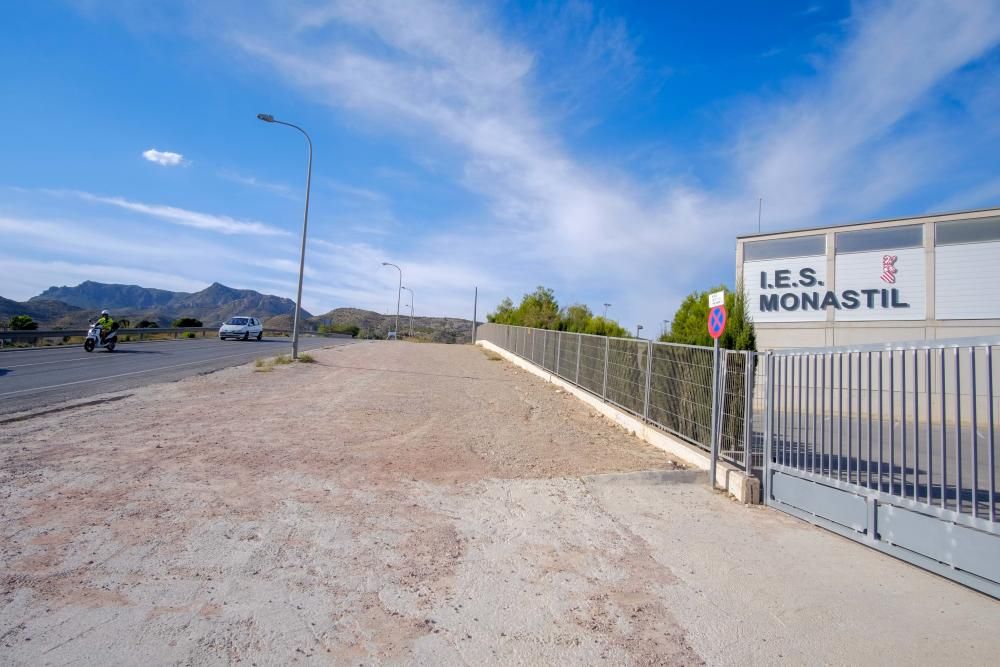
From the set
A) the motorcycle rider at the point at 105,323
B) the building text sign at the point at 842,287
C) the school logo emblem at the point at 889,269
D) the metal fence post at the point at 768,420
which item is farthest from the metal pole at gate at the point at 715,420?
the motorcycle rider at the point at 105,323

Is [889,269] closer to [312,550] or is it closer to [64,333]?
[312,550]

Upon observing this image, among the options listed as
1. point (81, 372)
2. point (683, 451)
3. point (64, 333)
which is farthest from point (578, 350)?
point (64, 333)

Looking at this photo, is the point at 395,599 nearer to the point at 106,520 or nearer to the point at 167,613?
the point at 167,613

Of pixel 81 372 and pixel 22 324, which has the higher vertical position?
pixel 22 324

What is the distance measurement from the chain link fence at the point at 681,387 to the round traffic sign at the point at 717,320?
11.0 inches

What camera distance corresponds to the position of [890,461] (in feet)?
15.1

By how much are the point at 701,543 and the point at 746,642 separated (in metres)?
1.74

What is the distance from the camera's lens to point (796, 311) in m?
18.3

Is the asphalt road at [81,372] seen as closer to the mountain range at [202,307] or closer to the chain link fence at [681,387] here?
the chain link fence at [681,387]

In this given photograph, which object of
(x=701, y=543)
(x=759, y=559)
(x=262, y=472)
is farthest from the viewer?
(x=262, y=472)

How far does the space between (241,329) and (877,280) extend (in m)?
37.6

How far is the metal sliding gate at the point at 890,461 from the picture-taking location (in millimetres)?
4035

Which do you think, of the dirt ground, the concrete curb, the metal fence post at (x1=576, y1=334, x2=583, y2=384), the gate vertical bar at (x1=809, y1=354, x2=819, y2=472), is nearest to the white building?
the metal fence post at (x1=576, y1=334, x2=583, y2=384)

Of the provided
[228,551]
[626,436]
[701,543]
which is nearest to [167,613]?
[228,551]
